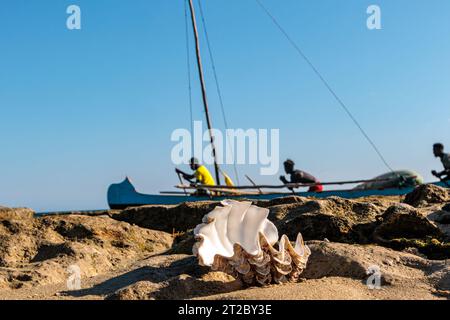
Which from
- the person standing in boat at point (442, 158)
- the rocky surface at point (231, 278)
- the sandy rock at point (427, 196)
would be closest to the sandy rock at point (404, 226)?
the rocky surface at point (231, 278)

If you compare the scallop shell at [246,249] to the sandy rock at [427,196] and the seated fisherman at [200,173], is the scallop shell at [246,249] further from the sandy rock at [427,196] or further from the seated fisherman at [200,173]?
the seated fisherman at [200,173]

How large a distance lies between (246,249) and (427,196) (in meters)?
5.01

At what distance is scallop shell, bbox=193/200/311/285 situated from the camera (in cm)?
388

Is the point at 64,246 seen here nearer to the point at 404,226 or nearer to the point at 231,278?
the point at 231,278

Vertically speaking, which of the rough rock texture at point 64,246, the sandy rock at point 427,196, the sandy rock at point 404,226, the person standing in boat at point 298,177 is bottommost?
the person standing in boat at point 298,177

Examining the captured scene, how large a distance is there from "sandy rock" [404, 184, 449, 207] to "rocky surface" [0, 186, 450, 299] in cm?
4

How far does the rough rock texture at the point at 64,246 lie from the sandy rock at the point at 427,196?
3512 mm

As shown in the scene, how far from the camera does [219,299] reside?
355cm

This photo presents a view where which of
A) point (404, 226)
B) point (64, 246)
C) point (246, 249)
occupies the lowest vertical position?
point (64, 246)

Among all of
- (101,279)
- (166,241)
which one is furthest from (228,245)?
(166,241)

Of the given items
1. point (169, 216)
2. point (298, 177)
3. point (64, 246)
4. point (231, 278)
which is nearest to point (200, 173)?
point (298, 177)

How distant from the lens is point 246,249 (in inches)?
152

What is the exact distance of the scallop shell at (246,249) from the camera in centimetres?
388

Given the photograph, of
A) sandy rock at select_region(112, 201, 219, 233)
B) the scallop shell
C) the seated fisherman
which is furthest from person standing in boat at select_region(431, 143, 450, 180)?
the scallop shell
